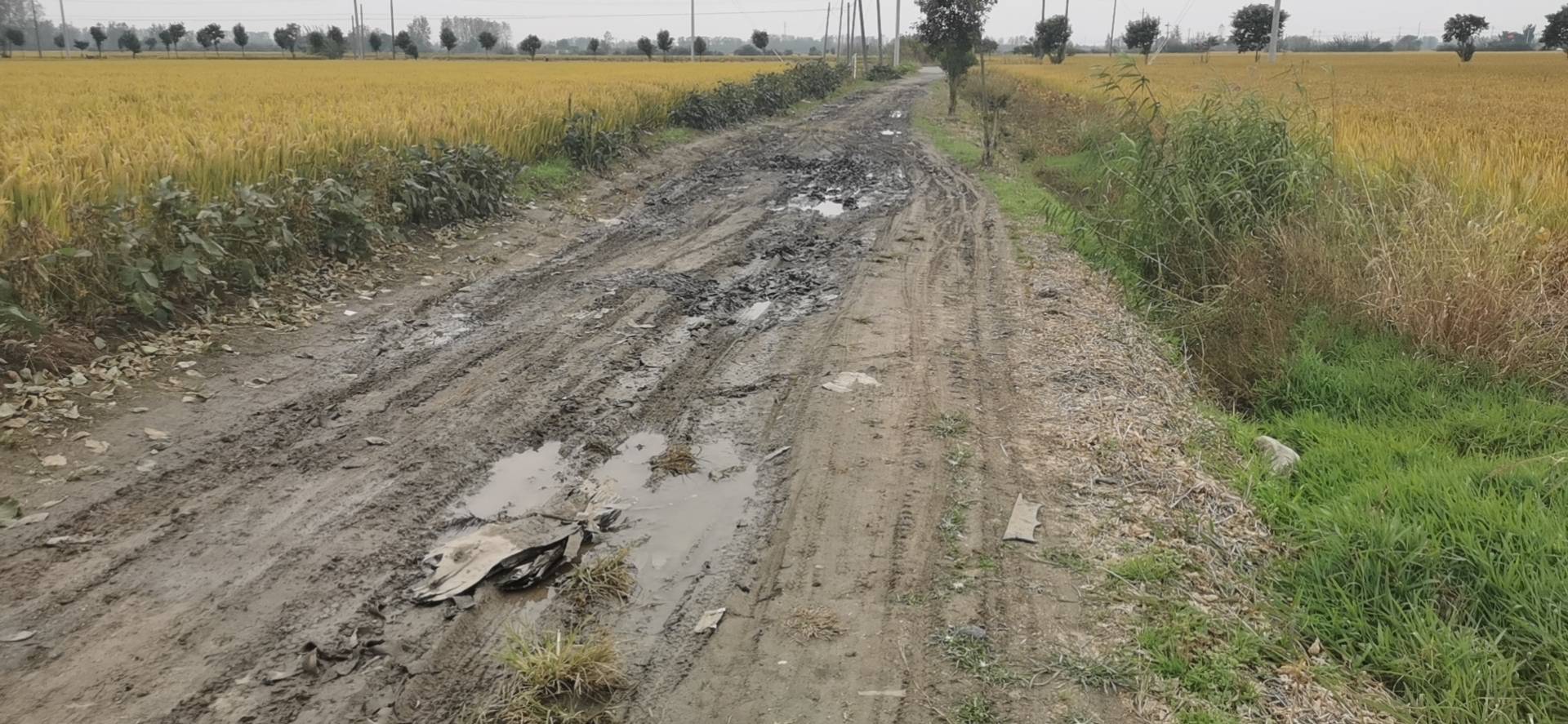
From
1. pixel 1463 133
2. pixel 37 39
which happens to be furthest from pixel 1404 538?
pixel 37 39

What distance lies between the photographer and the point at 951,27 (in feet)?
74.8

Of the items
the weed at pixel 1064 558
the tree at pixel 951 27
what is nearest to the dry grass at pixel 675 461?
the weed at pixel 1064 558

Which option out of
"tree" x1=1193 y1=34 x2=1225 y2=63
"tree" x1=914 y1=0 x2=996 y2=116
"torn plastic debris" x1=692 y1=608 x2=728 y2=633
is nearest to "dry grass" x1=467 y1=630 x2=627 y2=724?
"torn plastic debris" x1=692 y1=608 x2=728 y2=633

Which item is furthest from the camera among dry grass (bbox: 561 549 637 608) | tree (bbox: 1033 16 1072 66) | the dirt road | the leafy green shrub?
tree (bbox: 1033 16 1072 66)

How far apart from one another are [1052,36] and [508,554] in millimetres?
66654

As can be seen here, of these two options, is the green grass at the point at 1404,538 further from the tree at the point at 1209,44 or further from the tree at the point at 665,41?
the tree at the point at 665,41

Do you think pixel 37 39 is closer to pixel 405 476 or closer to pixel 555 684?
pixel 405 476

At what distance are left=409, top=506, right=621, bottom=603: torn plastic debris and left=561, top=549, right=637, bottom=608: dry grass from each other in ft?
0.42

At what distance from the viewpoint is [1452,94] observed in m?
16.3

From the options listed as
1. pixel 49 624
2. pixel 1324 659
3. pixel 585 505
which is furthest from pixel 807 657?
pixel 49 624

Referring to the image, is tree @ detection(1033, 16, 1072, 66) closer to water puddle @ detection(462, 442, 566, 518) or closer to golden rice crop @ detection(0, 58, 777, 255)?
golden rice crop @ detection(0, 58, 777, 255)

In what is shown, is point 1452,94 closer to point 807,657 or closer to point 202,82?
point 807,657

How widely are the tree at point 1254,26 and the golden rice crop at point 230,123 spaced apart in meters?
44.9

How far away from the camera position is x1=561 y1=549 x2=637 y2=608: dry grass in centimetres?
316
